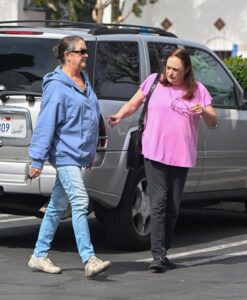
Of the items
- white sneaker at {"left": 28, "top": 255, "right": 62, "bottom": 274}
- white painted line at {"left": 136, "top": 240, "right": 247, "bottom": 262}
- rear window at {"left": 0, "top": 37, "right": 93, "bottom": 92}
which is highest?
rear window at {"left": 0, "top": 37, "right": 93, "bottom": 92}

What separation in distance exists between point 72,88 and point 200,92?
41.8 inches

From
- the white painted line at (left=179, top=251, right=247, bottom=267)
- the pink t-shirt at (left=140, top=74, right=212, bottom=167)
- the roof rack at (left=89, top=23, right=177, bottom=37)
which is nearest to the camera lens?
the pink t-shirt at (left=140, top=74, right=212, bottom=167)

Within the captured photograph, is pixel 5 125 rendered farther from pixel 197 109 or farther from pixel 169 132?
pixel 197 109

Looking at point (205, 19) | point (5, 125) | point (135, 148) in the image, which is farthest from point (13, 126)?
point (205, 19)

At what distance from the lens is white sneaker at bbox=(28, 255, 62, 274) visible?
22.8 feet

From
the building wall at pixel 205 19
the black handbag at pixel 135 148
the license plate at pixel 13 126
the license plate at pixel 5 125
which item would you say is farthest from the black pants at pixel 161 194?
the building wall at pixel 205 19

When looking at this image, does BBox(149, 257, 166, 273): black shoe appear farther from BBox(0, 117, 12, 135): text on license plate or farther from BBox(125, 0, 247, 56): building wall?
BBox(125, 0, 247, 56): building wall

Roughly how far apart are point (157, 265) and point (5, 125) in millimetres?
1706

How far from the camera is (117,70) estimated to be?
803 centimetres

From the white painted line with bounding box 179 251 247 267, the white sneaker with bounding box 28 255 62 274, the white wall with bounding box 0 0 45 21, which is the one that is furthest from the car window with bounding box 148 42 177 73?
the white wall with bounding box 0 0 45 21

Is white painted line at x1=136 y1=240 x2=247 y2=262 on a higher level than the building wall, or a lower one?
lower

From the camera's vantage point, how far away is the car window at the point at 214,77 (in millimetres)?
8945

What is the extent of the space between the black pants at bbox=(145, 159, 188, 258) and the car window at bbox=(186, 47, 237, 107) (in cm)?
194

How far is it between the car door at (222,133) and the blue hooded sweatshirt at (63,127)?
2.05 meters
